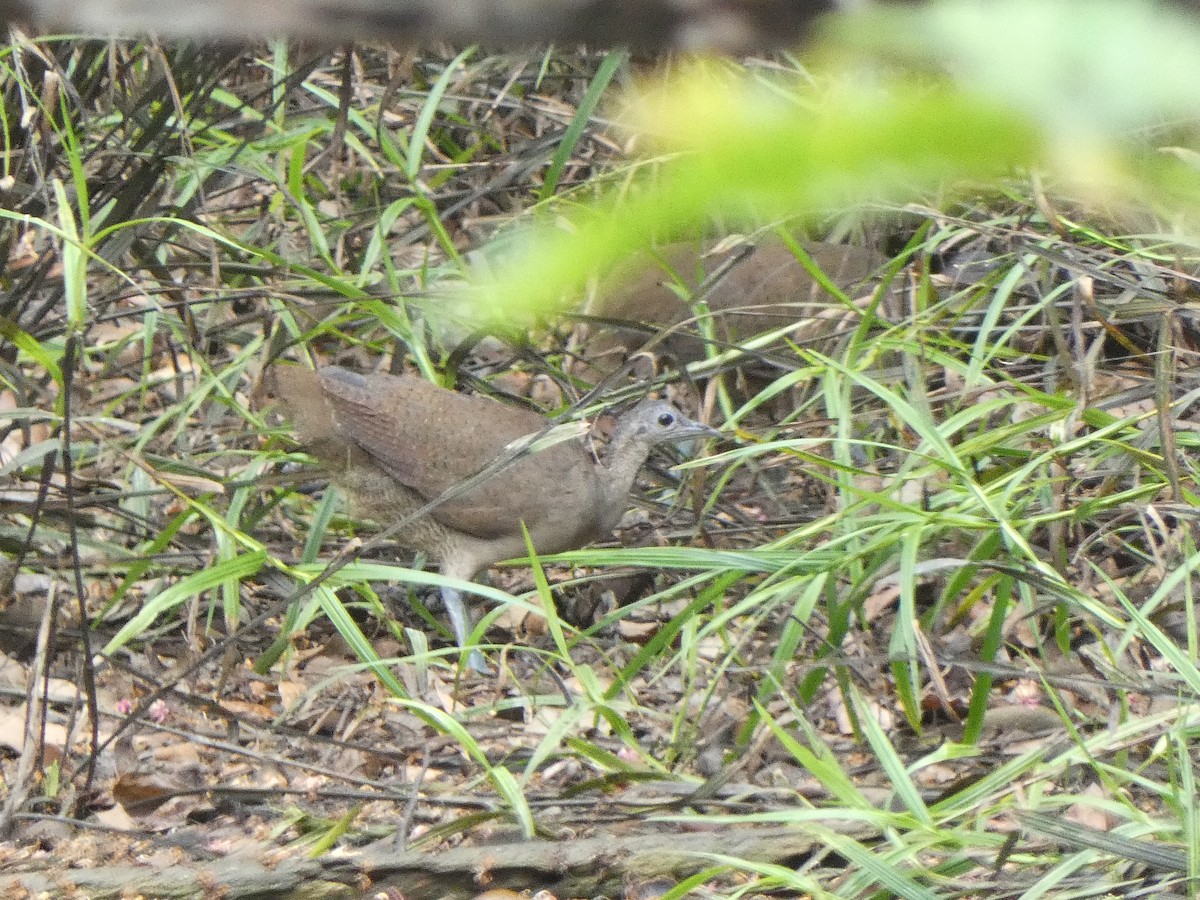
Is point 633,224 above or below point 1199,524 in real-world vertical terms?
above

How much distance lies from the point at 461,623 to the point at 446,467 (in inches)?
24.9

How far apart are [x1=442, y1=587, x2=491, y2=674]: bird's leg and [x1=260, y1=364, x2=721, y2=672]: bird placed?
0.05 feet

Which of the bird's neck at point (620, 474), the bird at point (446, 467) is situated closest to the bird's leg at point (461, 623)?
the bird at point (446, 467)

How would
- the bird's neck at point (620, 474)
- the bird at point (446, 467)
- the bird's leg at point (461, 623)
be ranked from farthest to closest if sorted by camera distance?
1. the bird's neck at point (620, 474)
2. the bird at point (446, 467)
3. the bird's leg at point (461, 623)

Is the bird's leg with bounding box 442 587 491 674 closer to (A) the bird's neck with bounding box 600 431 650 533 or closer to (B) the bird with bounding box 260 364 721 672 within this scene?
(B) the bird with bounding box 260 364 721 672

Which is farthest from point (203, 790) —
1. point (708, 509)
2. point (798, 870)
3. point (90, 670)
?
point (708, 509)

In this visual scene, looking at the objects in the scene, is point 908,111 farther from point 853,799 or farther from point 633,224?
point 853,799

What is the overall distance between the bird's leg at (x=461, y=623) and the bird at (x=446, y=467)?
0.02 meters

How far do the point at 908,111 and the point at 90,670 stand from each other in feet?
9.05

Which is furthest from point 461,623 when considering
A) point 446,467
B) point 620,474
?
point 620,474

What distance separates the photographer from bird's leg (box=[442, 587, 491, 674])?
4469 mm

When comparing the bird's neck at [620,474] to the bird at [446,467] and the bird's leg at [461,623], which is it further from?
the bird's leg at [461,623]

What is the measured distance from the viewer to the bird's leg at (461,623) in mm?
4469

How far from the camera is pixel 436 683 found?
14.2 ft
